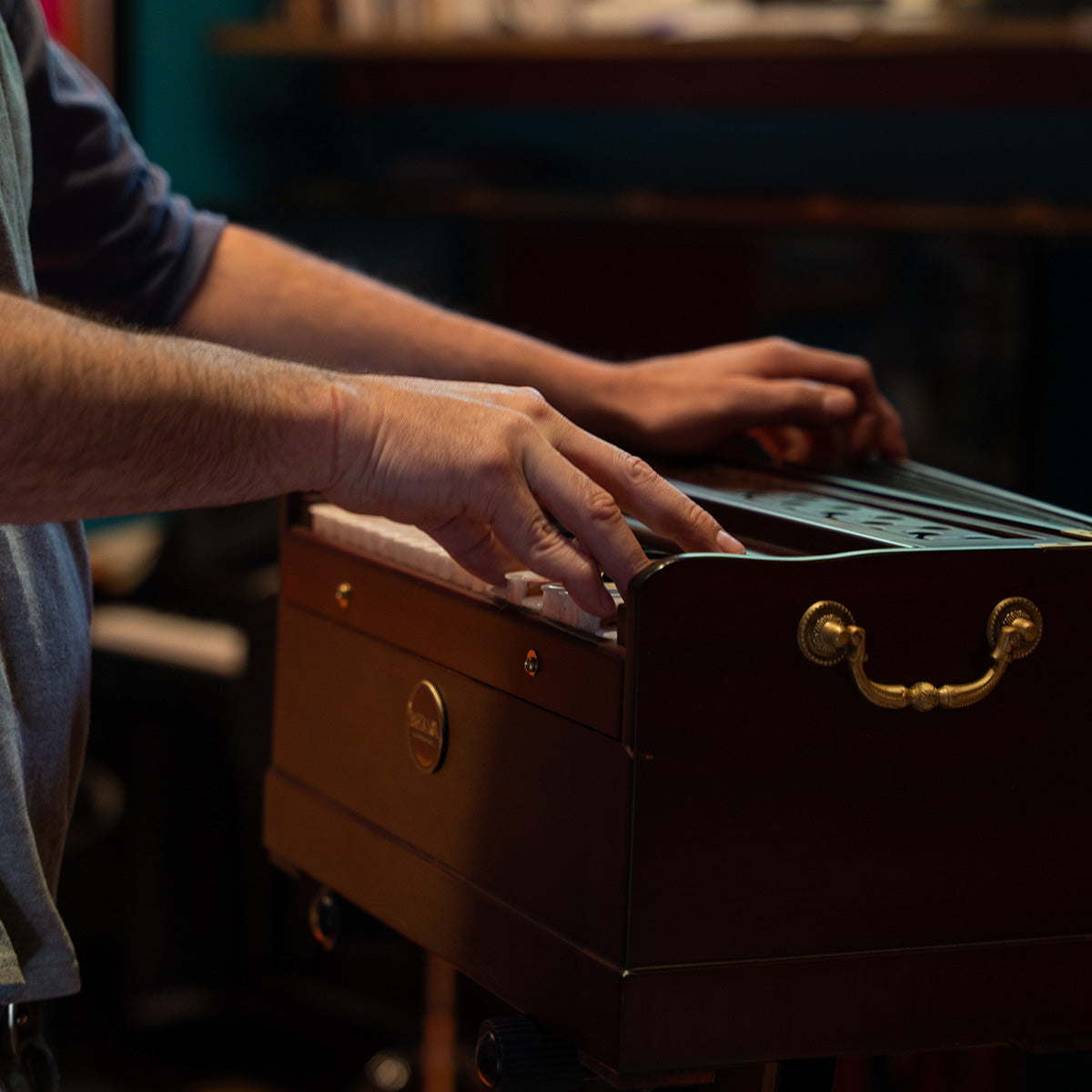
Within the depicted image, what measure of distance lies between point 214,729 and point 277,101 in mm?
1511

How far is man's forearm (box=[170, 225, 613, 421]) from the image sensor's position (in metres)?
1.32

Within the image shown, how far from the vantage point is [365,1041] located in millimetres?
2873

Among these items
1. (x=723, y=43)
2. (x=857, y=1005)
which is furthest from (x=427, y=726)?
(x=723, y=43)

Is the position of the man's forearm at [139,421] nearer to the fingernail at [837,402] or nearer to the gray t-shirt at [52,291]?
the gray t-shirt at [52,291]

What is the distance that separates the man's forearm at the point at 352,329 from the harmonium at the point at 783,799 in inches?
14.9

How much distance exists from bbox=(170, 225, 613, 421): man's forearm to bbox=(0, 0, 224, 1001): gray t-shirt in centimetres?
3

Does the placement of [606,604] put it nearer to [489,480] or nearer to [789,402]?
[489,480]

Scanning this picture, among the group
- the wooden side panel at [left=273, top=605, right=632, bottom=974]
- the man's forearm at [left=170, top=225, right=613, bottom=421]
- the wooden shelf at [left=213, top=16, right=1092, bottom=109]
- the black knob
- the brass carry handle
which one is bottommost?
the black knob

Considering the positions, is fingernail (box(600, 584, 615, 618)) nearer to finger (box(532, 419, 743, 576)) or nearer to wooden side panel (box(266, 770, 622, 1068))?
finger (box(532, 419, 743, 576))

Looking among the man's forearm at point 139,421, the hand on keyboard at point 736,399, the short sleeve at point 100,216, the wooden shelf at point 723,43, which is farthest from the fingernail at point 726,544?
the wooden shelf at point 723,43

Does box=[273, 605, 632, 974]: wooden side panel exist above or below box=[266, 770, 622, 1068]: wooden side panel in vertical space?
above

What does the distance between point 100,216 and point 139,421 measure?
580mm

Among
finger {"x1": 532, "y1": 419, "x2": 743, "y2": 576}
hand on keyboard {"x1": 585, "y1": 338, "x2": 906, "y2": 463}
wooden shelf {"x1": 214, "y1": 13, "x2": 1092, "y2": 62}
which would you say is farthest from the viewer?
wooden shelf {"x1": 214, "y1": 13, "x2": 1092, "y2": 62}

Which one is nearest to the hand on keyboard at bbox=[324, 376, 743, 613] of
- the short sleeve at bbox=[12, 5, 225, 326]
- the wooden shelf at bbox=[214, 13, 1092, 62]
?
the short sleeve at bbox=[12, 5, 225, 326]
